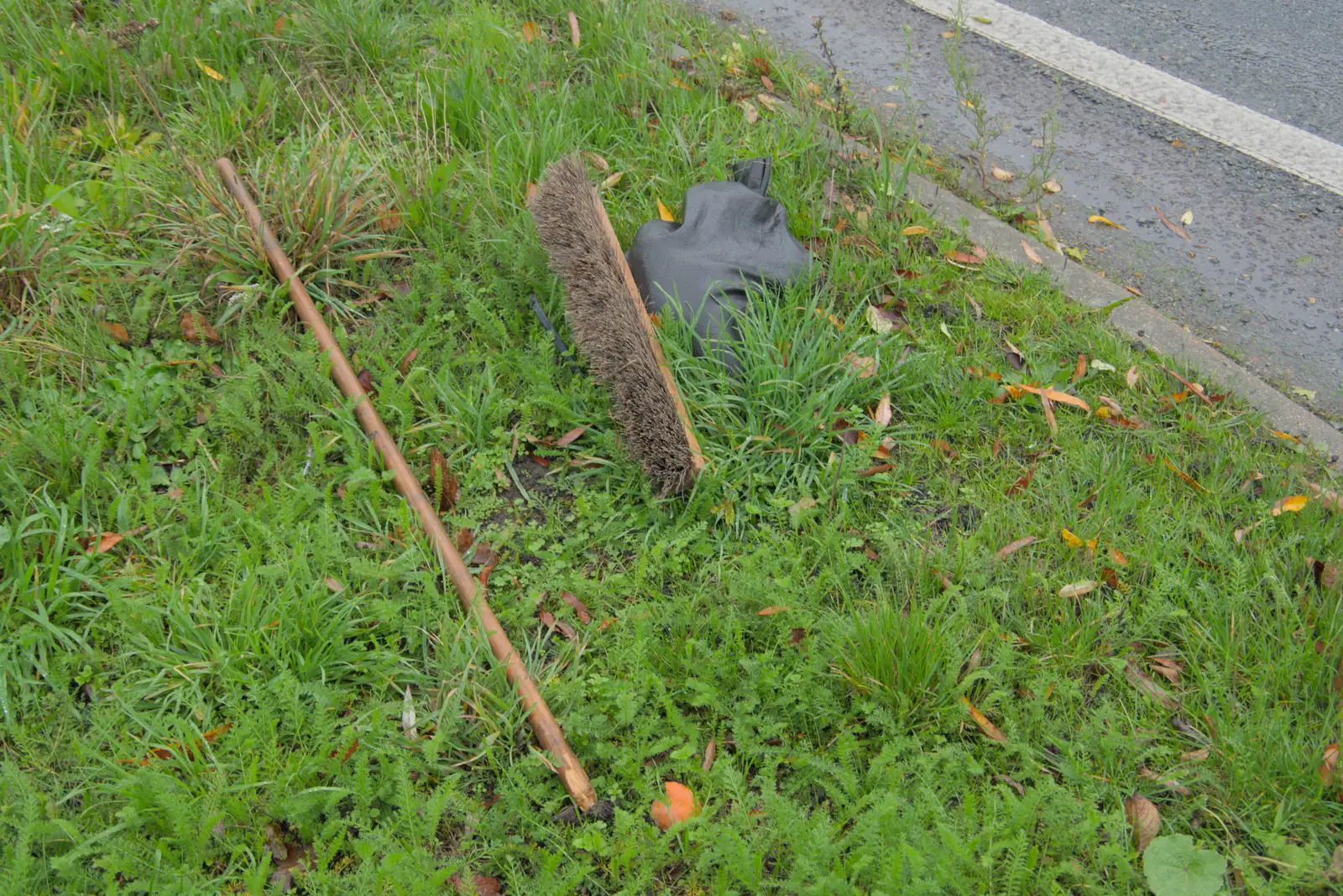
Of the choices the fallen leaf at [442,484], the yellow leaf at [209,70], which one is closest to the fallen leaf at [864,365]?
the fallen leaf at [442,484]

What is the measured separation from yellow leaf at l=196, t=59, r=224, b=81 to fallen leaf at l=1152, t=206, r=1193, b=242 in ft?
12.1

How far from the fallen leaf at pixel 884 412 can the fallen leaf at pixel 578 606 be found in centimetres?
102

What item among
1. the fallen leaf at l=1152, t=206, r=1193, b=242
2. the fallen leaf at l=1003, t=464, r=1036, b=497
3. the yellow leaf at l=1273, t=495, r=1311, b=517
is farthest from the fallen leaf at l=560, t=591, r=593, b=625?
the fallen leaf at l=1152, t=206, r=1193, b=242

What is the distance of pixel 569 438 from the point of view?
8.71 feet

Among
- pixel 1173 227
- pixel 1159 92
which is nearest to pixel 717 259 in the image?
pixel 1173 227

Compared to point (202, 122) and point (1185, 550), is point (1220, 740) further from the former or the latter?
point (202, 122)

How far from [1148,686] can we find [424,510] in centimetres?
182

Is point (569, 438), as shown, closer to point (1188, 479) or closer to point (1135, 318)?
point (1188, 479)

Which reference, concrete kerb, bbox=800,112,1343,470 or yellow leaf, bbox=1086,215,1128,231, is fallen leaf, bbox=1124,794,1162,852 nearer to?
concrete kerb, bbox=800,112,1343,470

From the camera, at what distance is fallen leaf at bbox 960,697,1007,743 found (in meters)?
2.00

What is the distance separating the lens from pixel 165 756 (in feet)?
6.53

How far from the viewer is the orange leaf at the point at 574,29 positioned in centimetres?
390

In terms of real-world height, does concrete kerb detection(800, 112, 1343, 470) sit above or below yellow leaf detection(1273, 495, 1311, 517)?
above

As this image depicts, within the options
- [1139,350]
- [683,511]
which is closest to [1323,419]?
[1139,350]
